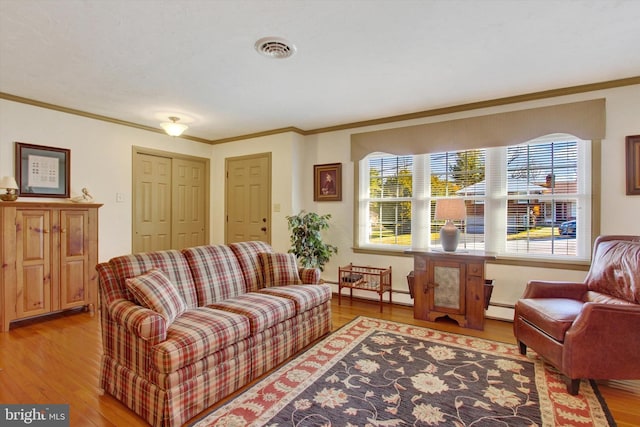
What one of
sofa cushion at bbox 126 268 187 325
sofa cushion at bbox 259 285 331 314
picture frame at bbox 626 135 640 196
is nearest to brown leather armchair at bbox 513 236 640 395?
picture frame at bbox 626 135 640 196

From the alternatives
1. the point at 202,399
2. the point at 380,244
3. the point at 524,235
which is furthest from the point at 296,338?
the point at 524,235

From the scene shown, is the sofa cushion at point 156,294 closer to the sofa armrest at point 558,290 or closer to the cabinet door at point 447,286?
the cabinet door at point 447,286

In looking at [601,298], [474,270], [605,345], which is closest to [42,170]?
[474,270]

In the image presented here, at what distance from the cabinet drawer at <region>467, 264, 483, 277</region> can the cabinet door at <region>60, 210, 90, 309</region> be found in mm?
4148

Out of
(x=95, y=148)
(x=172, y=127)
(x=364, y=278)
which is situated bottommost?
(x=364, y=278)

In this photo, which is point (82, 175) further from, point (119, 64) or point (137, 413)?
point (137, 413)

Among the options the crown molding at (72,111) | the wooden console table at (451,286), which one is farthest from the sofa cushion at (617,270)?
the crown molding at (72,111)

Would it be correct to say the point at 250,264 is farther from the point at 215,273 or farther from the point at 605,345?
the point at 605,345

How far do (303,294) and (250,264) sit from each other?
63cm

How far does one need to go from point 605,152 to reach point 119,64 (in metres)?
4.40

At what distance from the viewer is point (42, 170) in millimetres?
3643

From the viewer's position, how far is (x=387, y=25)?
2.16 meters

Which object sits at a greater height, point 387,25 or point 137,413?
point 387,25

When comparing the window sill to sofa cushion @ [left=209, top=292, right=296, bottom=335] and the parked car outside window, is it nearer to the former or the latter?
the parked car outside window
